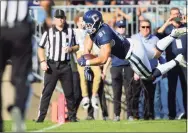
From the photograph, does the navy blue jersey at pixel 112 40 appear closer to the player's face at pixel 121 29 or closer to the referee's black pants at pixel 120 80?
the referee's black pants at pixel 120 80

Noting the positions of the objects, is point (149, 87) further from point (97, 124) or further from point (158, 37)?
point (97, 124)

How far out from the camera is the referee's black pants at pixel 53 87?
1266 centimetres

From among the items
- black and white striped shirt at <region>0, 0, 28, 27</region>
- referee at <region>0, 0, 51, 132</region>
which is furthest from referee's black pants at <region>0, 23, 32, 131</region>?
black and white striped shirt at <region>0, 0, 28, 27</region>

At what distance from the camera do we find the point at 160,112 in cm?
1492

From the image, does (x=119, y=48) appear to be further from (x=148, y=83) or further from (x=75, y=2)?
(x=75, y=2)

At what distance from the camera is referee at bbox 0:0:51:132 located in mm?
7684

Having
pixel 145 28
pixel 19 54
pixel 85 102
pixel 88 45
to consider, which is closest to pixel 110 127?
pixel 88 45

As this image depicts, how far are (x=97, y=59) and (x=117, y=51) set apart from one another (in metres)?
0.70

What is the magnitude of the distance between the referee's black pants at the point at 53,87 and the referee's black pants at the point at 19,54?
15.1ft

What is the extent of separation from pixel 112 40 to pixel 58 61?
4.49ft

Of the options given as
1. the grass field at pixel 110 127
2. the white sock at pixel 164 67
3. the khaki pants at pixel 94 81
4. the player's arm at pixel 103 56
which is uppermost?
the player's arm at pixel 103 56

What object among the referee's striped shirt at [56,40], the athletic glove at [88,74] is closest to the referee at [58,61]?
A: the referee's striped shirt at [56,40]

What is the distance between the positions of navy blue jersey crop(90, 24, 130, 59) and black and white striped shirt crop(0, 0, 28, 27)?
3.56m

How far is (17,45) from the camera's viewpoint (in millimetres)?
7785
